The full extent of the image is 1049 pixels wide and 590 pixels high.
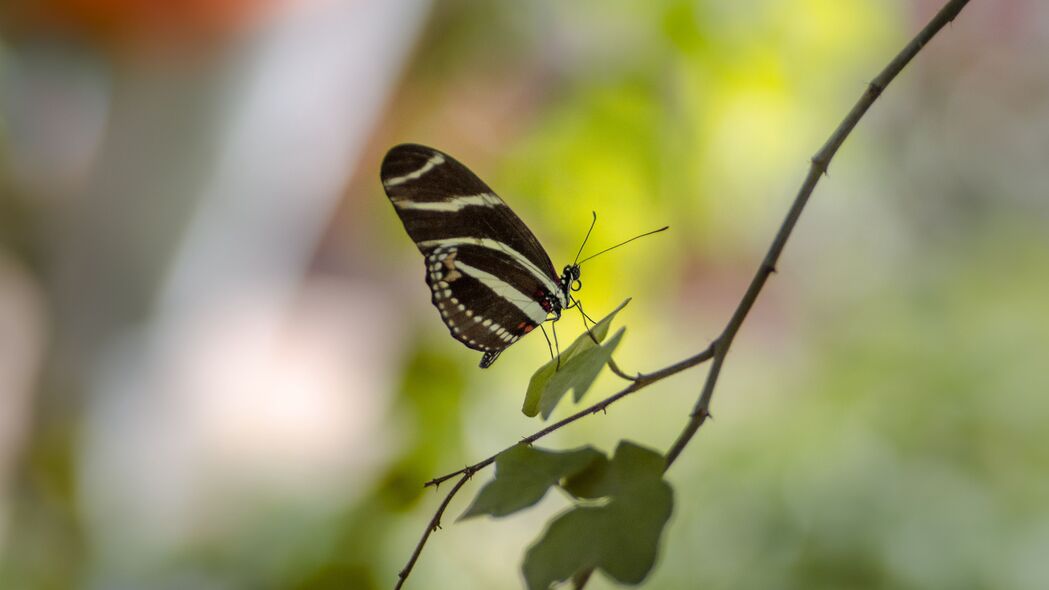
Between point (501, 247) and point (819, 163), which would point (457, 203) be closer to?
point (501, 247)

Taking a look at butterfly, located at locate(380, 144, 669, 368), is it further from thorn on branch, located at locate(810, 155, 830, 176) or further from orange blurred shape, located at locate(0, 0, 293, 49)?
orange blurred shape, located at locate(0, 0, 293, 49)

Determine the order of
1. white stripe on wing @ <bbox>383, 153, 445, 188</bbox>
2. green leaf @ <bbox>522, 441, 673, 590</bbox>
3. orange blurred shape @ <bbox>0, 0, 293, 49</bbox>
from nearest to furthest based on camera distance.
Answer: green leaf @ <bbox>522, 441, 673, 590</bbox>
white stripe on wing @ <bbox>383, 153, 445, 188</bbox>
orange blurred shape @ <bbox>0, 0, 293, 49</bbox>

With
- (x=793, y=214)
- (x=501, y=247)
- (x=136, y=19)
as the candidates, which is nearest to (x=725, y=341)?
(x=793, y=214)

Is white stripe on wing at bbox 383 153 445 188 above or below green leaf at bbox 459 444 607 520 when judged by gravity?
above

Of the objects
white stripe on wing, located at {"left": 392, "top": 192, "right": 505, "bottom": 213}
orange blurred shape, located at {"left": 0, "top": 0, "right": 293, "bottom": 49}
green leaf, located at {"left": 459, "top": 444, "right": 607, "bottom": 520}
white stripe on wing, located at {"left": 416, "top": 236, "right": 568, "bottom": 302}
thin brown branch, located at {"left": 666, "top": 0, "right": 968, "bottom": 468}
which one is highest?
thin brown branch, located at {"left": 666, "top": 0, "right": 968, "bottom": 468}

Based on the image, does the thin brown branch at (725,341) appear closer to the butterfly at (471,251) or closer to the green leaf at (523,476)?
the green leaf at (523,476)

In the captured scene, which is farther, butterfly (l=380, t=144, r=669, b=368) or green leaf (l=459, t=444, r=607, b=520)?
butterfly (l=380, t=144, r=669, b=368)

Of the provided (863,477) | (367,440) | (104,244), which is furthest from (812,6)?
(104,244)

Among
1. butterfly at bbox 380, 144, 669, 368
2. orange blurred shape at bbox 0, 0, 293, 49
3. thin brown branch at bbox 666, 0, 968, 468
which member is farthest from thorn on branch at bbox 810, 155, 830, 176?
orange blurred shape at bbox 0, 0, 293, 49
